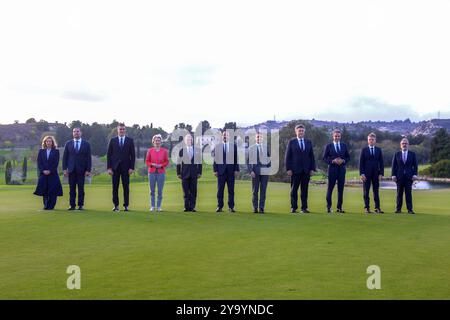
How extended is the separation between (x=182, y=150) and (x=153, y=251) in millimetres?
7898

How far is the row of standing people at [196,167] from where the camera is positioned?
17.3 meters

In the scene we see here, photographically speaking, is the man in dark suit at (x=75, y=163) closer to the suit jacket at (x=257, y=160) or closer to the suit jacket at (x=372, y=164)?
the suit jacket at (x=257, y=160)

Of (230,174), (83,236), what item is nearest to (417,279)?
(83,236)

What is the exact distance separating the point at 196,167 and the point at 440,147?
70.6 metres

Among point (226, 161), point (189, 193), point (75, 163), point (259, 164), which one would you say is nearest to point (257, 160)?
point (259, 164)

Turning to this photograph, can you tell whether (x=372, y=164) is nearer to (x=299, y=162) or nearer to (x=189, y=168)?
(x=299, y=162)

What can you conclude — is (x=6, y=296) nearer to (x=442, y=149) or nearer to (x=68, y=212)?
(x=68, y=212)

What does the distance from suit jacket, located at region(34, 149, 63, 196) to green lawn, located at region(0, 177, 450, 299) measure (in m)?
2.00

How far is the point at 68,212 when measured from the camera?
53.1ft

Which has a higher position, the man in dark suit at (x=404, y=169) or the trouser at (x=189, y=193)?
the man in dark suit at (x=404, y=169)

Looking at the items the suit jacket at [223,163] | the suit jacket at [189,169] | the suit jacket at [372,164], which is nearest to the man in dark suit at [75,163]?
the suit jacket at [189,169]

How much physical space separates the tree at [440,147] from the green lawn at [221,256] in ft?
226

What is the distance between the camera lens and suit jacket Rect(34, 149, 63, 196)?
56.9ft

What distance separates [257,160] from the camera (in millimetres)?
17641
